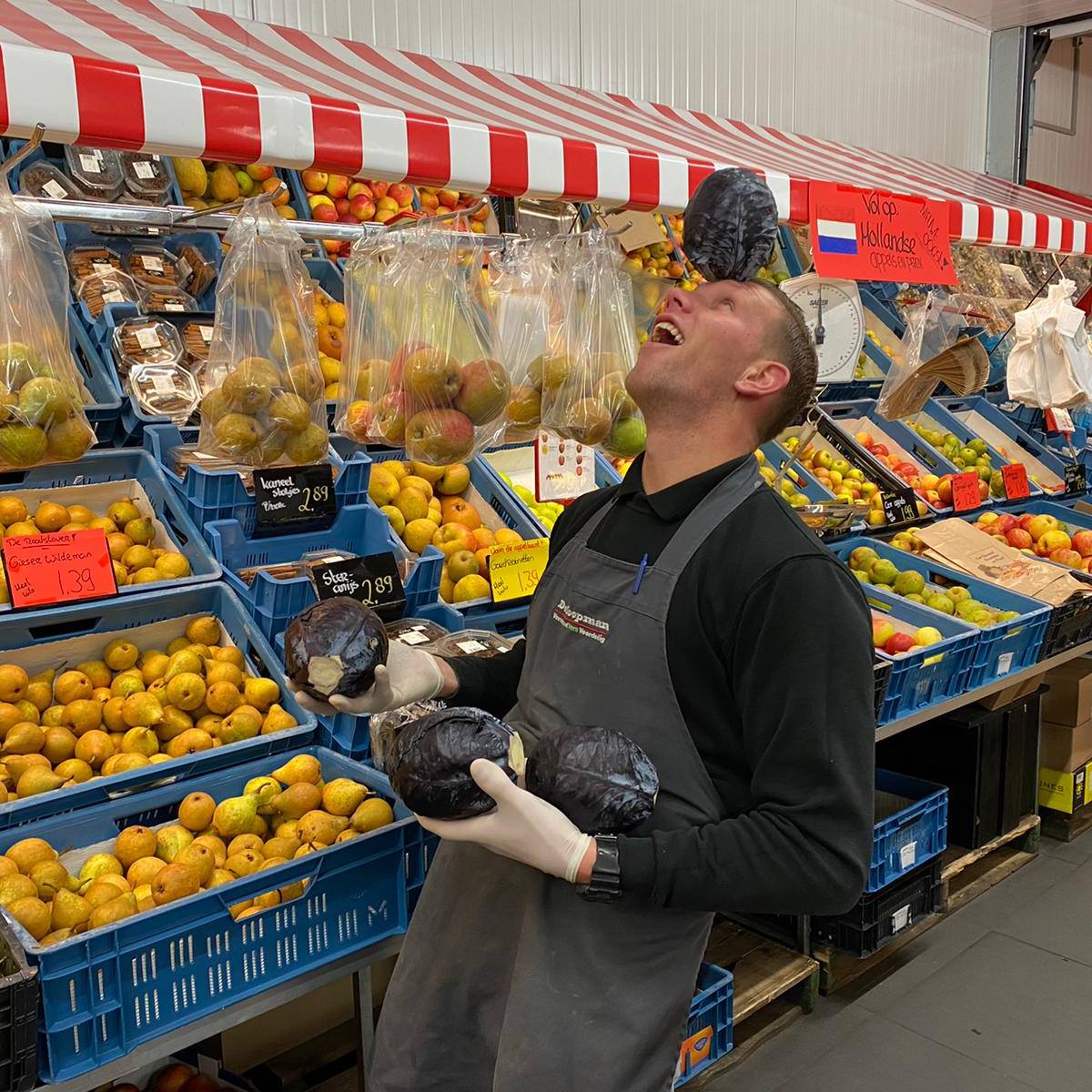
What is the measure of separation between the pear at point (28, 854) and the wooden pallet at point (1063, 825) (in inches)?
160

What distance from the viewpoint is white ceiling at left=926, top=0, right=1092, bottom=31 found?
265 inches

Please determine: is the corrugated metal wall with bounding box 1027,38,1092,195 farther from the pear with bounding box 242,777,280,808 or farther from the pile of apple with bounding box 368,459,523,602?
the pear with bounding box 242,777,280,808

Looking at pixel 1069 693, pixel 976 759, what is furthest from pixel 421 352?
pixel 1069 693

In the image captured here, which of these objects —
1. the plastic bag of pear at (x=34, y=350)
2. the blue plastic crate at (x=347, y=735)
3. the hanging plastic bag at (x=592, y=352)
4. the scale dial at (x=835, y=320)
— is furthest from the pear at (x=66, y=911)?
the scale dial at (x=835, y=320)

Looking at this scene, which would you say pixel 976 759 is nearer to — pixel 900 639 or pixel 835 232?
pixel 900 639

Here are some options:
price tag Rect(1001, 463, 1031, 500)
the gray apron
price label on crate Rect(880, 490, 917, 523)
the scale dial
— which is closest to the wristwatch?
the gray apron

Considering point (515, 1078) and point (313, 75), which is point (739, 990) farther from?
point (313, 75)

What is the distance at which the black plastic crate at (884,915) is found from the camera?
129 inches

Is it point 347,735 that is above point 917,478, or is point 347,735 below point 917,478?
below

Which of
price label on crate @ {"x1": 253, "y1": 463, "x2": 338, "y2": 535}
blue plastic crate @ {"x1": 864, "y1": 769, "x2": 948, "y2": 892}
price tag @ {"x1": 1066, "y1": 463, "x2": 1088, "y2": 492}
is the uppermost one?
price label on crate @ {"x1": 253, "y1": 463, "x2": 338, "y2": 535}

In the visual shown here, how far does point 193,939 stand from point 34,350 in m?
0.96

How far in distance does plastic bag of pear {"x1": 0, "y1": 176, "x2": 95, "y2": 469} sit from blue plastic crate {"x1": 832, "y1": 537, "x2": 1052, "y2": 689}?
2.92 m

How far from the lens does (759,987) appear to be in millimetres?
3176

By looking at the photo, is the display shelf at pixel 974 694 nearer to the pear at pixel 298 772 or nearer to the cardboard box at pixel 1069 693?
the cardboard box at pixel 1069 693
